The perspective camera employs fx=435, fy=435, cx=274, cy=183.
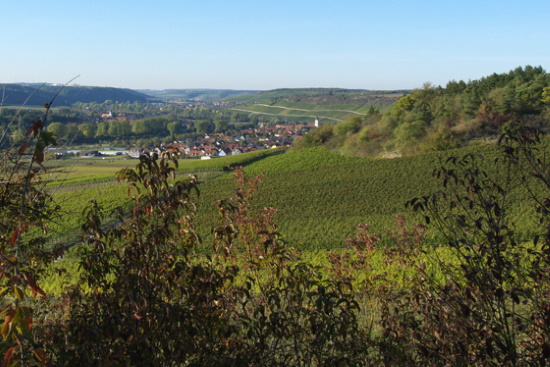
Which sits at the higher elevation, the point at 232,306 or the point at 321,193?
the point at 232,306

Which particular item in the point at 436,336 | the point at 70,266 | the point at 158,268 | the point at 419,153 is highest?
the point at 158,268

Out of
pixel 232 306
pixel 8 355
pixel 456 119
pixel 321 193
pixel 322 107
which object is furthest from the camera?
pixel 322 107

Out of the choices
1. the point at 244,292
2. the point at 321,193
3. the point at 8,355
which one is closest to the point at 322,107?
the point at 321,193

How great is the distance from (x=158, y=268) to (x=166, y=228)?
1.08ft

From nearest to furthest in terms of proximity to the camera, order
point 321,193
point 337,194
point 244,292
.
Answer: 1. point 244,292
2. point 337,194
3. point 321,193

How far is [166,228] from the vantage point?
125 inches

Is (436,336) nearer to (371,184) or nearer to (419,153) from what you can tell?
(371,184)

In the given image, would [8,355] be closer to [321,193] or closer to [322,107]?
[321,193]

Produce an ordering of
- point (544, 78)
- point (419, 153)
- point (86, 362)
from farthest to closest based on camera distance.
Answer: point (544, 78), point (419, 153), point (86, 362)

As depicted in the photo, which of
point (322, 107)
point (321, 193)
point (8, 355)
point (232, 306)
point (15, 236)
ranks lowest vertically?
point (321, 193)

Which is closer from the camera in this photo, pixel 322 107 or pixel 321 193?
pixel 321 193

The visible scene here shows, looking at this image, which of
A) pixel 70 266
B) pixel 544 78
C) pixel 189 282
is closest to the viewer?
pixel 189 282

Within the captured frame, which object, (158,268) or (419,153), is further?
(419,153)

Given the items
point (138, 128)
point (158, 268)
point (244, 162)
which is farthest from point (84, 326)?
point (138, 128)
